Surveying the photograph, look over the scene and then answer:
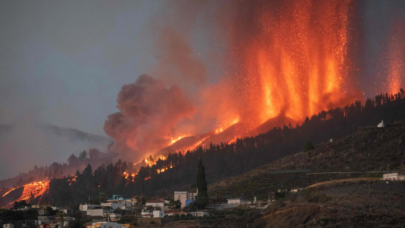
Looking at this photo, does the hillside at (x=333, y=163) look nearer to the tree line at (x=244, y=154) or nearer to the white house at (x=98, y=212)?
the tree line at (x=244, y=154)

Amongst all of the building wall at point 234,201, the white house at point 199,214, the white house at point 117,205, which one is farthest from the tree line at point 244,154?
the white house at point 199,214

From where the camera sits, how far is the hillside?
321 ft

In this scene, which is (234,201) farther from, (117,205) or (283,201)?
(117,205)

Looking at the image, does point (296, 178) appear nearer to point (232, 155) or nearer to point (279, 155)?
point (279, 155)

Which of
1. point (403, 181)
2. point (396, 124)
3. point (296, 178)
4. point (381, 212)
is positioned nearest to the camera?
point (381, 212)

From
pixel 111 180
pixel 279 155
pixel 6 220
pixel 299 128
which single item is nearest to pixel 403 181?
pixel 6 220

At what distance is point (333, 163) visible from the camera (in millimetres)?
110125

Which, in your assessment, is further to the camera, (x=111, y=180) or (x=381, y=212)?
(x=111, y=180)

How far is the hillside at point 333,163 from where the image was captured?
97750mm

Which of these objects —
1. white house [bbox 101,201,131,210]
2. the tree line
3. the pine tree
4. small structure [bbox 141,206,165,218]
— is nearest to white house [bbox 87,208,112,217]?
white house [bbox 101,201,131,210]

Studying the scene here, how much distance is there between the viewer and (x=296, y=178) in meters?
107

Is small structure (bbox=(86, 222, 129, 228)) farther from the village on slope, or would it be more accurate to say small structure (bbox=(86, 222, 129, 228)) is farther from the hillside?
the hillside

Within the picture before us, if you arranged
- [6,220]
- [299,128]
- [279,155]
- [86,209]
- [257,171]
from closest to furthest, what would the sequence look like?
[6,220] < [86,209] < [257,171] < [279,155] < [299,128]

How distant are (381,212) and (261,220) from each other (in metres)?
21.6
